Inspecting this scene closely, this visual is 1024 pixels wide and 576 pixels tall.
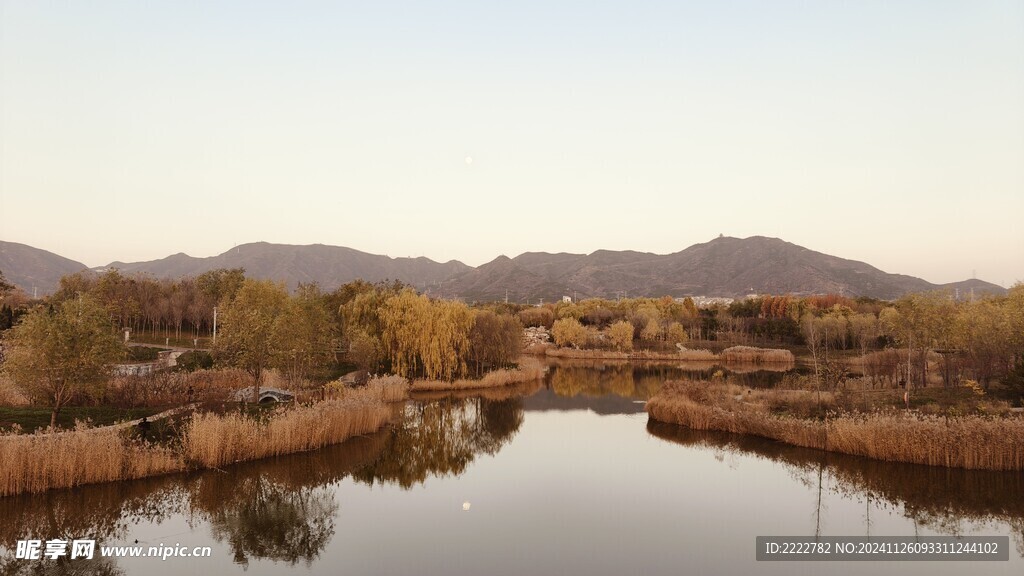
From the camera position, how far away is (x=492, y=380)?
4753cm

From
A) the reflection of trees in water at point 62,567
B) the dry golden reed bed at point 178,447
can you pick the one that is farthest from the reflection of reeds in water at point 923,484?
the reflection of trees in water at point 62,567

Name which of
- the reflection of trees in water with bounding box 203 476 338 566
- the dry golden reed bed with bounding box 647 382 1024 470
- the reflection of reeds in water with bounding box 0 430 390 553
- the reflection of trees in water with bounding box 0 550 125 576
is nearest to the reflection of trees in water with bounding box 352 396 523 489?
the reflection of reeds in water with bounding box 0 430 390 553

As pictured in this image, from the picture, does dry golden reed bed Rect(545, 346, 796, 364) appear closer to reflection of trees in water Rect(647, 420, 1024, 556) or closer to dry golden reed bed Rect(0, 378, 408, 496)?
reflection of trees in water Rect(647, 420, 1024, 556)

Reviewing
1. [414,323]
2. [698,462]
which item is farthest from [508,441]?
[414,323]

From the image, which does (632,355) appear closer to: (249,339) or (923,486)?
(923,486)

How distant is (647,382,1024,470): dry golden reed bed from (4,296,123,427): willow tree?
26947 millimetres

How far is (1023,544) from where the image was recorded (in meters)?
15.2

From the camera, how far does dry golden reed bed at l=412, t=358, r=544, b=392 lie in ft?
142

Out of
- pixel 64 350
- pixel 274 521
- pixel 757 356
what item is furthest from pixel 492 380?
pixel 757 356

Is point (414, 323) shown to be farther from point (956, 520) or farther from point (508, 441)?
point (956, 520)

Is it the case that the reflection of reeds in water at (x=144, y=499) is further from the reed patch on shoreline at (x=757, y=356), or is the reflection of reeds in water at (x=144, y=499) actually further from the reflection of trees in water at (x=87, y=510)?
the reed patch on shoreline at (x=757, y=356)

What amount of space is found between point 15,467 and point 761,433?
2824 centimetres

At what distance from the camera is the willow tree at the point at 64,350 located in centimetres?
1914

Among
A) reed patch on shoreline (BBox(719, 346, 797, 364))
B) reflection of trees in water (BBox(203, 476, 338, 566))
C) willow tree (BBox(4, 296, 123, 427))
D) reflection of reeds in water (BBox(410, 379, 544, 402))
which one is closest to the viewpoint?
reflection of trees in water (BBox(203, 476, 338, 566))
